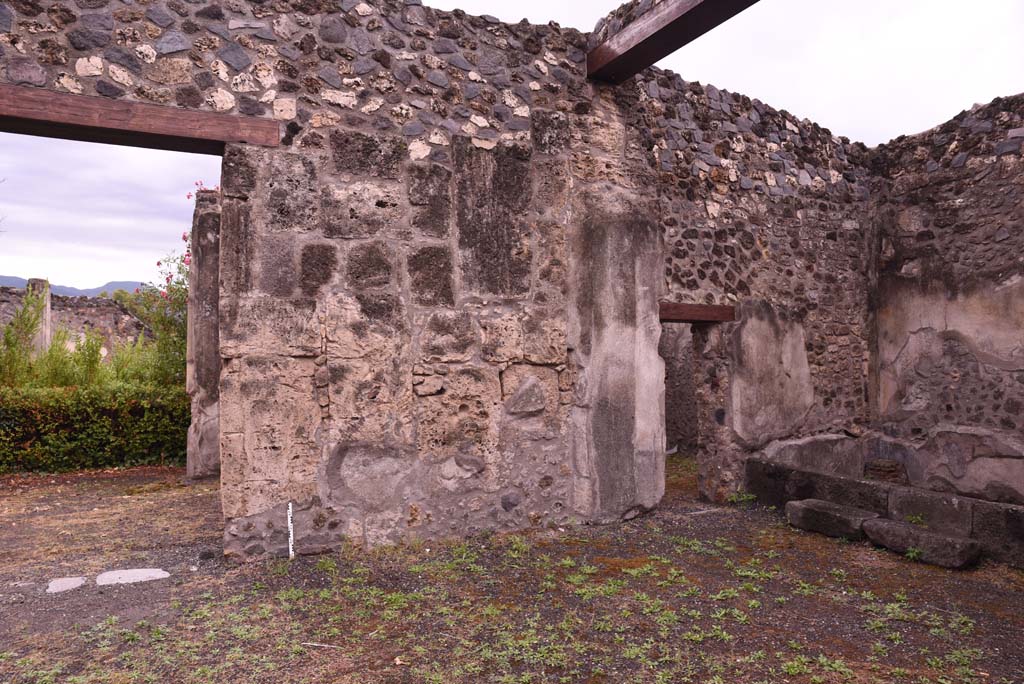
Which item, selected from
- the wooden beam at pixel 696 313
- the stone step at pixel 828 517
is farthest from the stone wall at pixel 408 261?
the stone step at pixel 828 517

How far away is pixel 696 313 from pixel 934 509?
217 centimetres

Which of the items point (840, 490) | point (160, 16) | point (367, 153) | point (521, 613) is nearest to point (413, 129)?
point (367, 153)

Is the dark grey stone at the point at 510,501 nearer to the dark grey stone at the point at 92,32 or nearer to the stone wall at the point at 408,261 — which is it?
the stone wall at the point at 408,261

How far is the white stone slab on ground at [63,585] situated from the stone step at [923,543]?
4580mm

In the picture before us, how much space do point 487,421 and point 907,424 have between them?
451 centimetres

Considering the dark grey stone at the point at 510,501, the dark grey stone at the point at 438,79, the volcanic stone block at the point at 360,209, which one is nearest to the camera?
the volcanic stone block at the point at 360,209

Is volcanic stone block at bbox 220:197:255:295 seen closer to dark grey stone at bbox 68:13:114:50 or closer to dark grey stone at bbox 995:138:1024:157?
dark grey stone at bbox 68:13:114:50

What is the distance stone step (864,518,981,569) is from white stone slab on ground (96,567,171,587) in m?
4.17

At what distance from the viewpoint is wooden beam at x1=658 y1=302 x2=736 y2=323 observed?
220 inches

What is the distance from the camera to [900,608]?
11.0 ft

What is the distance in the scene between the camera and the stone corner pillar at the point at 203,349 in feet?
23.0

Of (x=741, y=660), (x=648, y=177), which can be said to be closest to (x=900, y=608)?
(x=741, y=660)

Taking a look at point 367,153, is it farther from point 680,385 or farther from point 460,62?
→ point 680,385

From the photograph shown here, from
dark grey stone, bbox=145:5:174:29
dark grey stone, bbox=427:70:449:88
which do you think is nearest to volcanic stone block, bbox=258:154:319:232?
dark grey stone, bbox=145:5:174:29
